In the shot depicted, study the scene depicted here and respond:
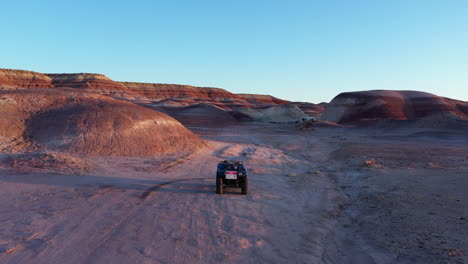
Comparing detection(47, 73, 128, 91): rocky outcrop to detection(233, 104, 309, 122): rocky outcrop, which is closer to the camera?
detection(233, 104, 309, 122): rocky outcrop

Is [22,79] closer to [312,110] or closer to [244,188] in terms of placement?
[312,110]

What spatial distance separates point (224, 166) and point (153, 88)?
382 ft

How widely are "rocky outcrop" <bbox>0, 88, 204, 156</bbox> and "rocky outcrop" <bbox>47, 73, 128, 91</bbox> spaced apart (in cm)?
8556

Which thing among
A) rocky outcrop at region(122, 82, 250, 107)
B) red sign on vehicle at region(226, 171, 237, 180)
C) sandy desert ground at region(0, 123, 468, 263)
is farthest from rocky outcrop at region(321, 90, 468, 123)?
red sign on vehicle at region(226, 171, 237, 180)

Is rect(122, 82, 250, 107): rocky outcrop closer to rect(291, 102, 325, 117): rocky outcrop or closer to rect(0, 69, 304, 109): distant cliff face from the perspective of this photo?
rect(0, 69, 304, 109): distant cliff face

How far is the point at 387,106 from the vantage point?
6072 centimetres

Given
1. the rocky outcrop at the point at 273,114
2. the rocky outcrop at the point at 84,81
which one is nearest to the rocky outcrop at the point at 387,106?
the rocky outcrop at the point at 273,114

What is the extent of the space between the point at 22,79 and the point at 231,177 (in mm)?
99021

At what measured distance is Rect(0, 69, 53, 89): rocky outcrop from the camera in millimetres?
82812

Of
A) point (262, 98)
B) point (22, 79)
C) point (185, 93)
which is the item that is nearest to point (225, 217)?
point (22, 79)

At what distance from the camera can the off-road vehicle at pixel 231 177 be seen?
9492 mm

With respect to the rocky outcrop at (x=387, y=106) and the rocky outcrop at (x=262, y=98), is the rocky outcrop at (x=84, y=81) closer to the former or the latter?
the rocky outcrop at (x=262, y=98)

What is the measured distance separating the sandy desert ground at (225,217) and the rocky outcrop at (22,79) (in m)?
88.3

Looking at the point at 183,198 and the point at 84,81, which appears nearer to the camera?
the point at 183,198
